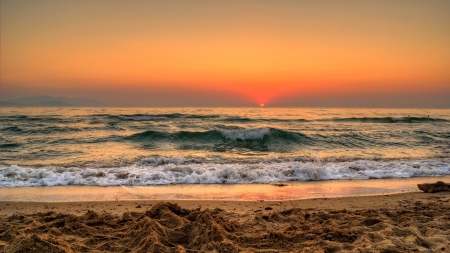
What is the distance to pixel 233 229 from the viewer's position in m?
4.47

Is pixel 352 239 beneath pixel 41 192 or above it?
above

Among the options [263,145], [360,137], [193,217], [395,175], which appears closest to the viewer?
[193,217]

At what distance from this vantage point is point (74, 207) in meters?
5.90

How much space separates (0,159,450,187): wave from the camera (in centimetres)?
824

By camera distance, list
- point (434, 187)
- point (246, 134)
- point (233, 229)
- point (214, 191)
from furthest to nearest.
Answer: point (246, 134)
point (214, 191)
point (434, 187)
point (233, 229)

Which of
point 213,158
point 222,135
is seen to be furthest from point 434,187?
point 222,135

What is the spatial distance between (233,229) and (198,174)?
459cm

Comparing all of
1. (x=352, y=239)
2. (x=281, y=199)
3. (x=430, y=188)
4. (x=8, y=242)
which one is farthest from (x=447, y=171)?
(x=8, y=242)

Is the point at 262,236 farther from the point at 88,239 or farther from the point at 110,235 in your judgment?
the point at 88,239

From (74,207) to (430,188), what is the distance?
830 cm

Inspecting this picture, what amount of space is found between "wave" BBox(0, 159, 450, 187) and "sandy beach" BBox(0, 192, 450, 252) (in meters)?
2.31

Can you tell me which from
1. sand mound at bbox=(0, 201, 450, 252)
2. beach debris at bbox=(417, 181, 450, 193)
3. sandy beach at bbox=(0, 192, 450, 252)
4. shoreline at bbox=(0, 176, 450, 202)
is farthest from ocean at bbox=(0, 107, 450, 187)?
sand mound at bbox=(0, 201, 450, 252)

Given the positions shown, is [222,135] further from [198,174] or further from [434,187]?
[434,187]

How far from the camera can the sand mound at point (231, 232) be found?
3.71 m
